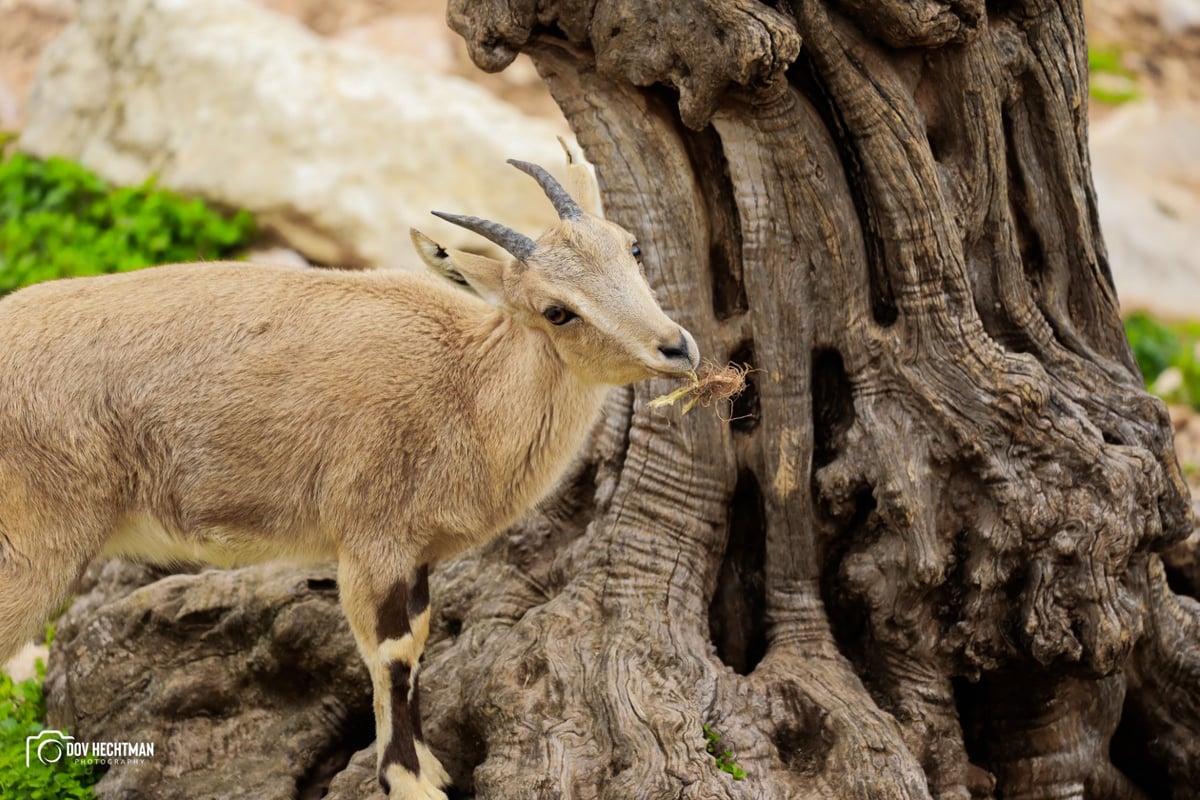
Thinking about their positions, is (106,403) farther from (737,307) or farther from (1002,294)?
(1002,294)

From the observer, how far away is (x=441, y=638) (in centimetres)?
655

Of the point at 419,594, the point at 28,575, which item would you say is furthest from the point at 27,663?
the point at 419,594

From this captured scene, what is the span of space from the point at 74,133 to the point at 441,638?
8.83 m

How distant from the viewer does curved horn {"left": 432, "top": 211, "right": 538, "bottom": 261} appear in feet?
17.0

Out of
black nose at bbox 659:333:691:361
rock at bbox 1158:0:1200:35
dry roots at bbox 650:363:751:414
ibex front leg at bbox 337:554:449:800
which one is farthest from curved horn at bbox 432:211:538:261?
rock at bbox 1158:0:1200:35

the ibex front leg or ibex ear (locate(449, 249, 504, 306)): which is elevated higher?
ibex ear (locate(449, 249, 504, 306))

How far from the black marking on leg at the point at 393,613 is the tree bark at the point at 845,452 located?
0.51 meters

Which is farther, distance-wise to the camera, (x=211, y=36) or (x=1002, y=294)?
(x=211, y=36)

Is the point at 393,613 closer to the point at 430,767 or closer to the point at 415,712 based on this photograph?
the point at 415,712

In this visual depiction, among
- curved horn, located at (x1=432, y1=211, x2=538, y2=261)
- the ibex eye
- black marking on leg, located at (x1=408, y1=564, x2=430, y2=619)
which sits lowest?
black marking on leg, located at (x1=408, y1=564, x2=430, y2=619)

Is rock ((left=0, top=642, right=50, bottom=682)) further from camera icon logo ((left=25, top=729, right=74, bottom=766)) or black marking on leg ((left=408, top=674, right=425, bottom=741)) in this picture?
black marking on leg ((left=408, top=674, right=425, bottom=741))

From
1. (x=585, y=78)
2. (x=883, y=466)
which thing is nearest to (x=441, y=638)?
(x=883, y=466)

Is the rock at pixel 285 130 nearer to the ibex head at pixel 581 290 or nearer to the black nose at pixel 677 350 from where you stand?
the ibex head at pixel 581 290

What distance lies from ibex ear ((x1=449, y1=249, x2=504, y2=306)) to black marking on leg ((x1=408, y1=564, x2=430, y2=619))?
1.30 metres
